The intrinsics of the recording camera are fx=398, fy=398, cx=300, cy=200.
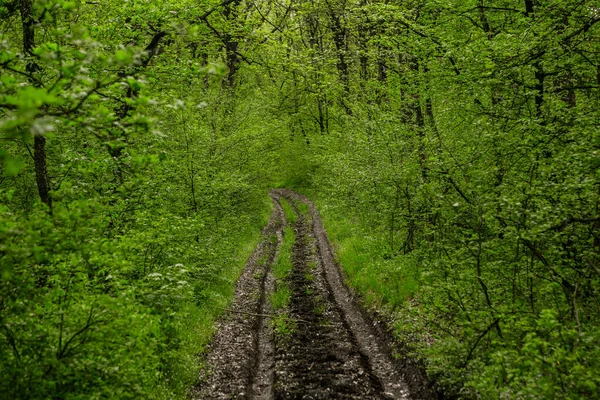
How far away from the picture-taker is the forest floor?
8.60 m

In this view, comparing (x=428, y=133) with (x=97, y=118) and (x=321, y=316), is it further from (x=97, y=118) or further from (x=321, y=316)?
(x=97, y=118)

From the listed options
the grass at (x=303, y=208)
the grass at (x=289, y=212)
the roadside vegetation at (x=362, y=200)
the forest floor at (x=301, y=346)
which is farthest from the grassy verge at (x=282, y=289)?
the grass at (x=303, y=208)

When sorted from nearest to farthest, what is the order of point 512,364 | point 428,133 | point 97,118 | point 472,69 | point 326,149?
point 97,118 < point 512,364 < point 472,69 < point 428,133 < point 326,149

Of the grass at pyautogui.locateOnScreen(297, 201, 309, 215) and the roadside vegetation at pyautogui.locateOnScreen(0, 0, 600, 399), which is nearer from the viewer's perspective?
the roadside vegetation at pyautogui.locateOnScreen(0, 0, 600, 399)

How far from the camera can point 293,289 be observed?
1479cm

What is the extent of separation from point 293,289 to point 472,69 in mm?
9374

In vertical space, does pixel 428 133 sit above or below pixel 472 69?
below

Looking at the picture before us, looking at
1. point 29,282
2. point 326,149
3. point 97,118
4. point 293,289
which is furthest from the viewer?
point 326,149

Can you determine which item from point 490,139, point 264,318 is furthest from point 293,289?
point 490,139

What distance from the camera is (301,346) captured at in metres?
10.6

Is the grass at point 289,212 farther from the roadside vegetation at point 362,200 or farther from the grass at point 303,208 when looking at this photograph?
the roadside vegetation at point 362,200

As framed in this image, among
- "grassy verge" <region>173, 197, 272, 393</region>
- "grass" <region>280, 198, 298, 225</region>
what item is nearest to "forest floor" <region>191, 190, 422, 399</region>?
"grassy verge" <region>173, 197, 272, 393</region>

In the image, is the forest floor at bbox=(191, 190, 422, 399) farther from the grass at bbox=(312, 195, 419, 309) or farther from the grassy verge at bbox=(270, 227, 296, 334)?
the grass at bbox=(312, 195, 419, 309)

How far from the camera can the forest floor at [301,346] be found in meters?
8.60
